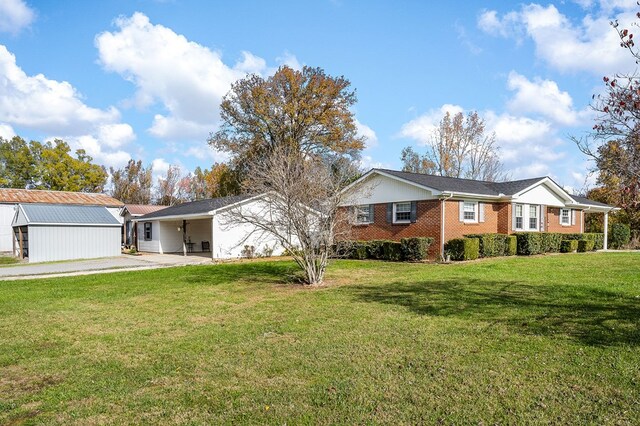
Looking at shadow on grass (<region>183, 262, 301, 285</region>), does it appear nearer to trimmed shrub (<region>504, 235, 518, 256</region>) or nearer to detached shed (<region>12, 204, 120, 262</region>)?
trimmed shrub (<region>504, 235, 518, 256</region>)

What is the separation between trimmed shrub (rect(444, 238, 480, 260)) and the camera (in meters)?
17.7

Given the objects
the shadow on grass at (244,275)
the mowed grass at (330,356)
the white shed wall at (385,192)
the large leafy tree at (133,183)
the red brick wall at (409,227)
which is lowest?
the shadow on grass at (244,275)

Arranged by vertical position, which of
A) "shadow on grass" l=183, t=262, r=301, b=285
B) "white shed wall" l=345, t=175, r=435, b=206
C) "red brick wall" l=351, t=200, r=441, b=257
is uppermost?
"white shed wall" l=345, t=175, r=435, b=206

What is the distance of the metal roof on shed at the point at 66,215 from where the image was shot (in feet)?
76.6

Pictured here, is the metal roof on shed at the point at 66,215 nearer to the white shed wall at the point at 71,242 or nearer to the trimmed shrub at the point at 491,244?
the white shed wall at the point at 71,242

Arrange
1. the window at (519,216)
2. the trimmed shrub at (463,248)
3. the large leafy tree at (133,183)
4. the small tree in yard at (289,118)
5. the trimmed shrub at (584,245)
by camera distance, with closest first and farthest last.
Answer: the trimmed shrub at (463,248) < the window at (519,216) < the trimmed shrub at (584,245) < the small tree in yard at (289,118) < the large leafy tree at (133,183)

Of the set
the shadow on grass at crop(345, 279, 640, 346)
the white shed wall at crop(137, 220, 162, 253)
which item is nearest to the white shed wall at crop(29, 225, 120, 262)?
the white shed wall at crop(137, 220, 162, 253)

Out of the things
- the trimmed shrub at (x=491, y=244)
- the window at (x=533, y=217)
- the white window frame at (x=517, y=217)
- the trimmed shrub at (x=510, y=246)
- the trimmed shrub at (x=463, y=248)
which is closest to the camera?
the trimmed shrub at (x=463, y=248)

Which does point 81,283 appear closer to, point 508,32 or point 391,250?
point 391,250

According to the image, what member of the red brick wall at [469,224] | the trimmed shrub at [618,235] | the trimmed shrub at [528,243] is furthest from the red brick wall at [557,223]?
the red brick wall at [469,224]

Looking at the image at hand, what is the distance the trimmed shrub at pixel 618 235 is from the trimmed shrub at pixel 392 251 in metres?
17.5

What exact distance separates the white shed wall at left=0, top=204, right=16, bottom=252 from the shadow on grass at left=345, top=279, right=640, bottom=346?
2976cm

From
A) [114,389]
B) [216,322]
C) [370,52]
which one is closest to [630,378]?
[114,389]

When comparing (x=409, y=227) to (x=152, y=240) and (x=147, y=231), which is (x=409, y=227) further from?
(x=147, y=231)
